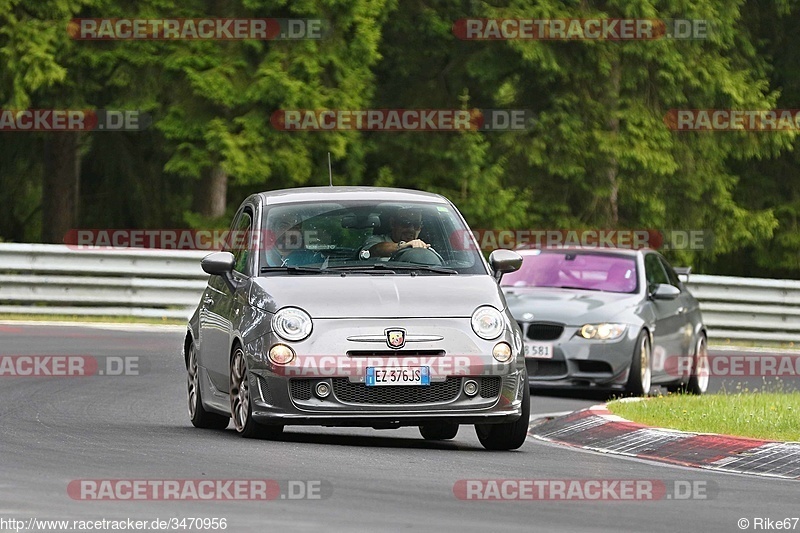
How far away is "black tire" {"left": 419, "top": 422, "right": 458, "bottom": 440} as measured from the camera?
44.8ft

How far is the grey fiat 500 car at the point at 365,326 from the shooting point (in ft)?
39.3

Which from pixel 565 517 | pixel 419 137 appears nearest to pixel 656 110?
pixel 419 137

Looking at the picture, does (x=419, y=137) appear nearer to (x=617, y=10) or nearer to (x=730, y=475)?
(x=617, y=10)

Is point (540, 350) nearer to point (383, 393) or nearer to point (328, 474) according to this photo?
point (383, 393)

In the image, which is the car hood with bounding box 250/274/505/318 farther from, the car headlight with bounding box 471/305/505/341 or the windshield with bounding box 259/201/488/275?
the windshield with bounding box 259/201/488/275

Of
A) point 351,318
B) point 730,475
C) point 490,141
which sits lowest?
point 730,475

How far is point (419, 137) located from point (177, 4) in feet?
20.1

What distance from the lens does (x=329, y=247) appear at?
42.2 feet

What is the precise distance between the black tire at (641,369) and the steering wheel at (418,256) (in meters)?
6.30

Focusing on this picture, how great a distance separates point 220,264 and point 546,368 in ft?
21.5

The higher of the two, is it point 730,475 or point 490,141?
point 490,141

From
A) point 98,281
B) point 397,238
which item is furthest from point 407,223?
point 98,281

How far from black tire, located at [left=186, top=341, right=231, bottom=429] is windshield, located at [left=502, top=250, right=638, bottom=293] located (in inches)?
257

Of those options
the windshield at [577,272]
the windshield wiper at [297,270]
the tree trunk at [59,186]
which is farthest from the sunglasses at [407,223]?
the tree trunk at [59,186]
